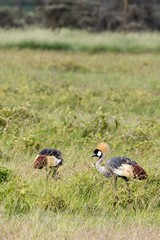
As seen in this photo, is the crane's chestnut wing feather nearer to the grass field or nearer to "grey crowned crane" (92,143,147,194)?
"grey crowned crane" (92,143,147,194)

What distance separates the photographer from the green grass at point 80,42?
21375 mm

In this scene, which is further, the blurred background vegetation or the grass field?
the blurred background vegetation

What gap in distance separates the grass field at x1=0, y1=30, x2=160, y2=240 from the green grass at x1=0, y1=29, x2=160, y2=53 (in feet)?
24.2

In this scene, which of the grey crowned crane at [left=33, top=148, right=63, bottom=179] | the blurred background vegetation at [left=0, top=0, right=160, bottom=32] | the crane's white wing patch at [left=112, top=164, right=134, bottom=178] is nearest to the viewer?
the crane's white wing patch at [left=112, top=164, right=134, bottom=178]

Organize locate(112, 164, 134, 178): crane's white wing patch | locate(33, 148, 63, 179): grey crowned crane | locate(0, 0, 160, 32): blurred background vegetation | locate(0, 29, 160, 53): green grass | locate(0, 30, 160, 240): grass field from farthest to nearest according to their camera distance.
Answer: locate(0, 0, 160, 32): blurred background vegetation, locate(0, 29, 160, 53): green grass, locate(33, 148, 63, 179): grey crowned crane, locate(112, 164, 134, 178): crane's white wing patch, locate(0, 30, 160, 240): grass field

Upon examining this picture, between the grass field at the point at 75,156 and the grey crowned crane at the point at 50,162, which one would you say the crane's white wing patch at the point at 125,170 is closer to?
the grass field at the point at 75,156

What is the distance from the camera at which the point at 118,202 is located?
5.09m

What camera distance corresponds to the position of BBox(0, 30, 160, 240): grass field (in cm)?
478

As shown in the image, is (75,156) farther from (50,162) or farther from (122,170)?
(122,170)

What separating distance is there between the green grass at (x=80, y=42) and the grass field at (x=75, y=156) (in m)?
7.37

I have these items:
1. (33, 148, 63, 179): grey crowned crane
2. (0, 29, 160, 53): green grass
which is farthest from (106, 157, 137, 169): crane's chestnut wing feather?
(0, 29, 160, 53): green grass

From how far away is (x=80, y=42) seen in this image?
22094mm

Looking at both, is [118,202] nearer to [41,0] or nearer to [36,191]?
[36,191]

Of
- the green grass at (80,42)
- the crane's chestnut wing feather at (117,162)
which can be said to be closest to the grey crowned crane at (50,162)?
the crane's chestnut wing feather at (117,162)
